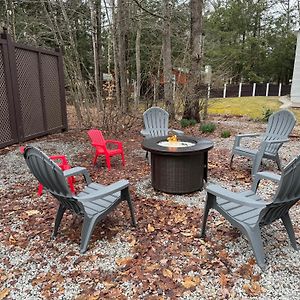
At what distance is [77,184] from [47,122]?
12.6 ft

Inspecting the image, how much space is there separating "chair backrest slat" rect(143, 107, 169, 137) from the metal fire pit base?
5.35ft

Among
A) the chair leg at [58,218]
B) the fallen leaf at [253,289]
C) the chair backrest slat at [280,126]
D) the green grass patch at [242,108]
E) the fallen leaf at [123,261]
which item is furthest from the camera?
the green grass patch at [242,108]

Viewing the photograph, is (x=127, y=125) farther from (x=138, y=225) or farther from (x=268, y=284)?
(x=268, y=284)

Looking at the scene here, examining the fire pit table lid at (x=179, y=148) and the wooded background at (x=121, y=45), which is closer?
the fire pit table lid at (x=179, y=148)

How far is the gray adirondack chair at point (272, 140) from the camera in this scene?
409cm

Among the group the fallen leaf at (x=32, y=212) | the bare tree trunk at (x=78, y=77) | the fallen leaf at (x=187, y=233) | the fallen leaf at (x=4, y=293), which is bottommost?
the fallen leaf at (x=32, y=212)

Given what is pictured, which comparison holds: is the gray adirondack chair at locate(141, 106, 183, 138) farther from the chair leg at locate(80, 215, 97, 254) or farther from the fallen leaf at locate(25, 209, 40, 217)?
the chair leg at locate(80, 215, 97, 254)

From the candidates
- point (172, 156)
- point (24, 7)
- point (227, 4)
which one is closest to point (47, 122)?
point (172, 156)

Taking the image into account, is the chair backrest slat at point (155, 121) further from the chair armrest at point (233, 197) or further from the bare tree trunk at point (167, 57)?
the bare tree trunk at point (167, 57)

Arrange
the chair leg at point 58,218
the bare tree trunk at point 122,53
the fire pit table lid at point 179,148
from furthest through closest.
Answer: the bare tree trunk at point 122,53, the fire pit table lid at point 179,148, the chair leg at point 58,218

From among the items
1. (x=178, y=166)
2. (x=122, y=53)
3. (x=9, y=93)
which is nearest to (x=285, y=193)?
(x=178, y=166)

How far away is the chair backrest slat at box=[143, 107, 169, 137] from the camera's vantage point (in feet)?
16.8

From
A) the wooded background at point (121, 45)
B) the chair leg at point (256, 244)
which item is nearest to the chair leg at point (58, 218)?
the chair leg at point (256, 244)

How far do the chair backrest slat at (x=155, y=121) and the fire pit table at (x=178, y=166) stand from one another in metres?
1.49
